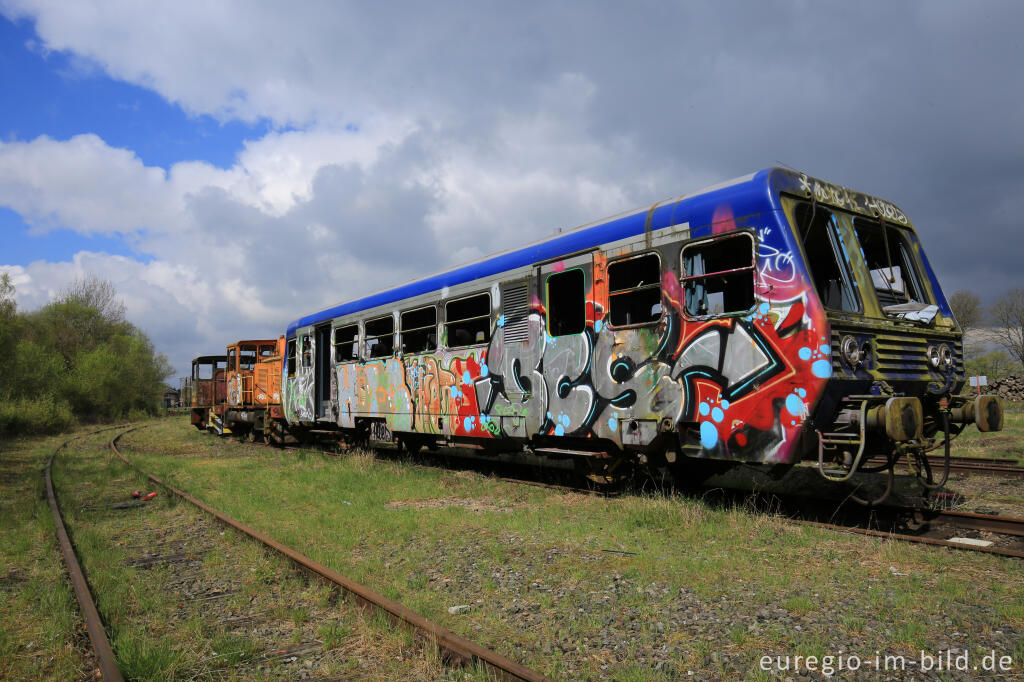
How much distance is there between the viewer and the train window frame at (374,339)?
11.9 metres

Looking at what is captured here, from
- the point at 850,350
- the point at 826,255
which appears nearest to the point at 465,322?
the point at 826,255

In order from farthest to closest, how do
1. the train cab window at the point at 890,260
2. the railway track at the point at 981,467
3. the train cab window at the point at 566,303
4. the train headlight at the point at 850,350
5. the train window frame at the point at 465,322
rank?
the train window frame at the point at 465,322
the railway track at the point at 981,467
the train cab window at the point at 566,303
the train cab window at the point at 890,260
the train headlight at the point at 850,350

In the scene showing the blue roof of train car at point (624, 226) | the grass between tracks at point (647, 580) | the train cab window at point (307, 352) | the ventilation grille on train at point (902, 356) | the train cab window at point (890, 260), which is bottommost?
the grass between tracks at point (647, 580)

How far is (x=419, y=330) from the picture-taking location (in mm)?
11062

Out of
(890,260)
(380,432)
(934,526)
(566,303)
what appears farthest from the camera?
(380,432)

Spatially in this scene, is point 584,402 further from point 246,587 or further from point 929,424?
point 246,587

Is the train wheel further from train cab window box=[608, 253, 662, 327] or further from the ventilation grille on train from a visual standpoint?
the ventilation grille on train

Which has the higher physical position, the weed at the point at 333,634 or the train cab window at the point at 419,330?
the train cab window at the point at 419,330

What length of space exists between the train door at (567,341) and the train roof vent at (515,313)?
38 cm

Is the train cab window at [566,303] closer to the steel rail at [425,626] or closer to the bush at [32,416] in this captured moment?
the steel rail at [425,626]

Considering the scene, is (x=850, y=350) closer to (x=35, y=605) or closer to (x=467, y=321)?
(x=467, y=321)

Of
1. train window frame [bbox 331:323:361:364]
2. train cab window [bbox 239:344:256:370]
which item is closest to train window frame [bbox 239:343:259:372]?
train cab window [bbox 239:344:256:370]

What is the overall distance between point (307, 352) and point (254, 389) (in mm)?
5227

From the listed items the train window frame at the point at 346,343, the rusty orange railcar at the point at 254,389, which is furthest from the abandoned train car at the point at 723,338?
the rusty orange railcar at the point at 254,389
